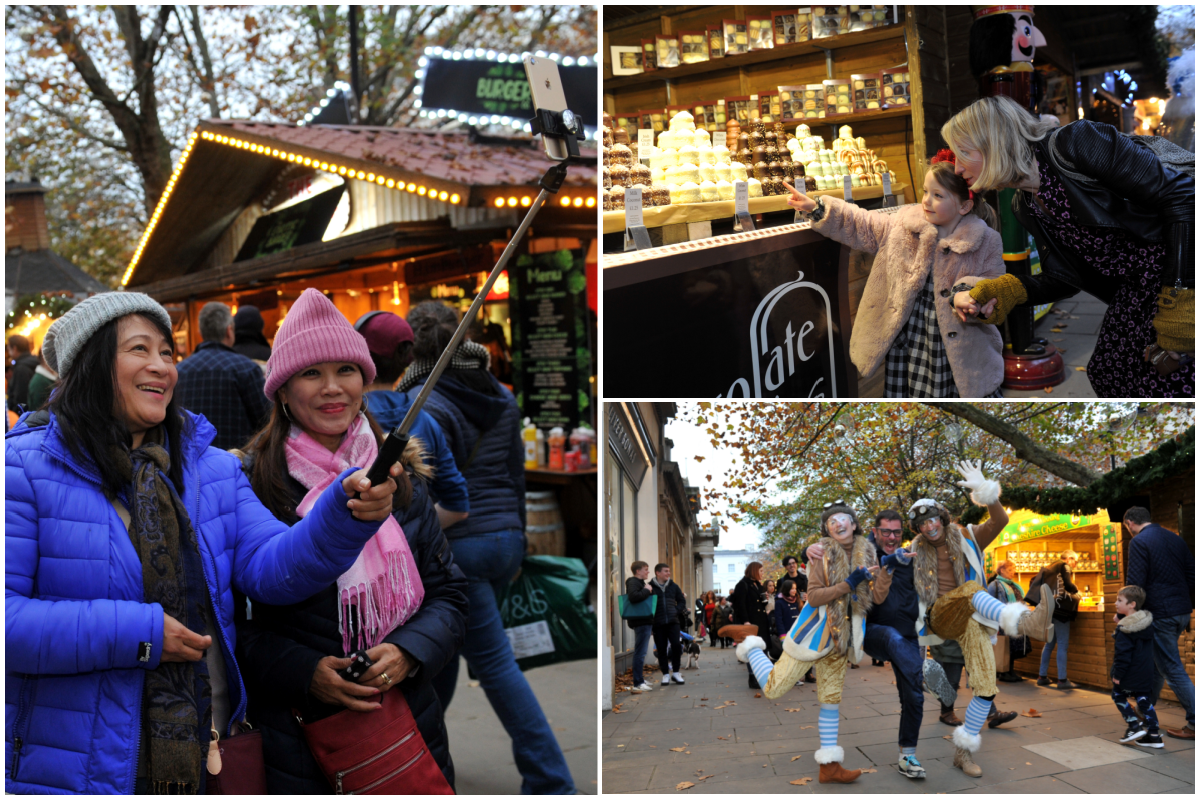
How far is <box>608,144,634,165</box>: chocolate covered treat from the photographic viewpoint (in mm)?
3051

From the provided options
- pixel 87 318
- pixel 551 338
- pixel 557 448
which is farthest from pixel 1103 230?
pixel 551 338

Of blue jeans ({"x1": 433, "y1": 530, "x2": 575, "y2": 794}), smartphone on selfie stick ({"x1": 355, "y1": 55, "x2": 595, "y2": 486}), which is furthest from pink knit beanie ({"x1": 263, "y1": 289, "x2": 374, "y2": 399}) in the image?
blue jeans ({"x1": 433, "y1": 530, "x2": 575, "y2": 794})

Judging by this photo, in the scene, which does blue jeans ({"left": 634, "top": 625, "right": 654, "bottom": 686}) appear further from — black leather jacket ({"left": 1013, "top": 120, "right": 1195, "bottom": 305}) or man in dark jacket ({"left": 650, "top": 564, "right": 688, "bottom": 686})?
black leather jacket ({"left": 1013, "top": 120, "right": 1195, "bottom": 305})

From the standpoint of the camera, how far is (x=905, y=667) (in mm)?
2805

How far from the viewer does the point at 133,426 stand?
1.92 metres

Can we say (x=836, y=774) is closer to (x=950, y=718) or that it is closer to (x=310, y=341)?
(x=950, y=718)

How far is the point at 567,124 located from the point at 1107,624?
92.2 inches

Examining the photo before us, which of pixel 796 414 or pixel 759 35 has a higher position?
pixel 759 35

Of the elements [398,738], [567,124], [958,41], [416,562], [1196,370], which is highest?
[958,41]

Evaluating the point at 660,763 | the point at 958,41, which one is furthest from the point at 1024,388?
the point at 660,763

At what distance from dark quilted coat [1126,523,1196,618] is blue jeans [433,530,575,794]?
83.8 inches

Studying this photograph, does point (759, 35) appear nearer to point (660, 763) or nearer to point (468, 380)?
point (468, 380)

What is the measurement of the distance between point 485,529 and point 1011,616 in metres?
1.87

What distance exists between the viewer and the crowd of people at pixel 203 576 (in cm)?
174
